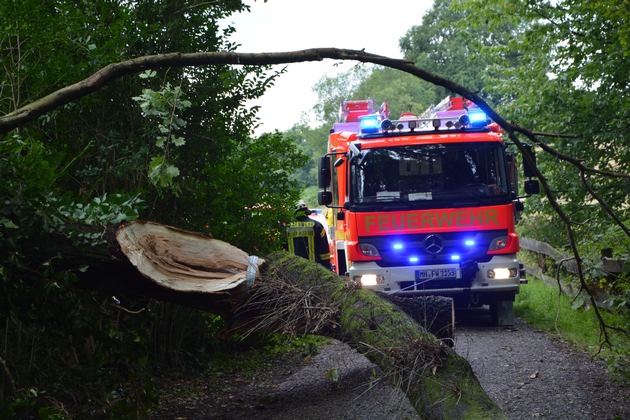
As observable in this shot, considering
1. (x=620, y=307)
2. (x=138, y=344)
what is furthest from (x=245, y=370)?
(x=620, y=307)

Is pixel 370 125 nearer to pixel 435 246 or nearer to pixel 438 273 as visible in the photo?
pixel 435 246

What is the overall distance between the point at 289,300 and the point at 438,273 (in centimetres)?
449

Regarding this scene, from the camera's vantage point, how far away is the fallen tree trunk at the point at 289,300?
492cm

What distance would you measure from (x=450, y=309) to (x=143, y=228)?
2.75 metres

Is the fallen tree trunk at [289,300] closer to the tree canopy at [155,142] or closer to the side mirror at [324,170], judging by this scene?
the tree canopy at [155,142]

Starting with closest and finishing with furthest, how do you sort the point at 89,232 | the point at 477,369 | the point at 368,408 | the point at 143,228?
the point at 89,232, the point at 143,228, the point at 368,408, the point at 477,369

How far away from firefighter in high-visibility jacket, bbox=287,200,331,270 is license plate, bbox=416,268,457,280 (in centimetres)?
316

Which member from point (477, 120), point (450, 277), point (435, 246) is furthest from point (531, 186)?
point (450, 277)

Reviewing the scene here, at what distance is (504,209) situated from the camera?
1043 centimetres

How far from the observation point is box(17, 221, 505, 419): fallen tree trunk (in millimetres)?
4918

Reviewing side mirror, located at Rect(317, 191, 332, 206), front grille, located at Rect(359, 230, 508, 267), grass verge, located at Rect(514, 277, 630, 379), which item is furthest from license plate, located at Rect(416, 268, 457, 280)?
side mirror, located at Rect(317, 191, 332, 206)

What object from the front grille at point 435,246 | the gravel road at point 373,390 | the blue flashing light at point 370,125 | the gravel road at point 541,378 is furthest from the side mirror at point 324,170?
the gravel road at point 541,378

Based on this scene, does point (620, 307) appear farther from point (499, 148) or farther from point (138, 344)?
point (138, 344)

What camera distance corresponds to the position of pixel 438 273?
34.2 ft
